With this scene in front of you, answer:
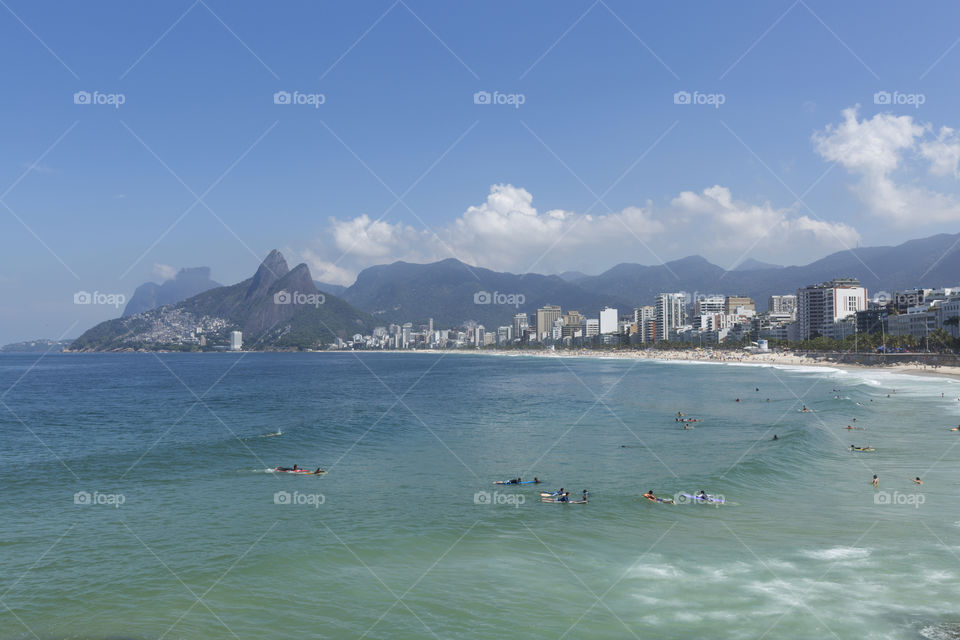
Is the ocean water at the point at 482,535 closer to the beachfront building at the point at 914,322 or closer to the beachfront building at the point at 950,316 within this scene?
the beachfront building at the point at 950,316

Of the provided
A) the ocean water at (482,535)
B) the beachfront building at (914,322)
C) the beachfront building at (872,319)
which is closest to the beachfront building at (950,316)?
the beachfront building at (914,322)

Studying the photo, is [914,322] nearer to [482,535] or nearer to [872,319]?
[872,319]

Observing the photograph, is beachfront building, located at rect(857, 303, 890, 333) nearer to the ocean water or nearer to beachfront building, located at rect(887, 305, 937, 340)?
beachfront building, located at rect(887, 305, 937, 340)

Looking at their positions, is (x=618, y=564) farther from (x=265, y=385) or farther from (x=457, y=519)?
(x=265, y=385)

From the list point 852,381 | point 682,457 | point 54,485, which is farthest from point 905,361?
point 54,485

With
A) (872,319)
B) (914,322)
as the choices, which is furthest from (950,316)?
(872,319)

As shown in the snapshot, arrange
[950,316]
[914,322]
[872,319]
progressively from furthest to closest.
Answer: [872,319] < [914,322] < [950,316]

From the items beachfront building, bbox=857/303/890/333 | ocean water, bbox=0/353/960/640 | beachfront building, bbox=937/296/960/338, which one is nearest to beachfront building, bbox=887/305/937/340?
beachfront building, bbox=937/296/960/338

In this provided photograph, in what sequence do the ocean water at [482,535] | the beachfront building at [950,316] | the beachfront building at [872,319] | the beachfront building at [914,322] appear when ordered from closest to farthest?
the ocean water at [482,535], the beachfront building at [950,316], the beachfront building at [914,322], the beachfront building at [872,319]
